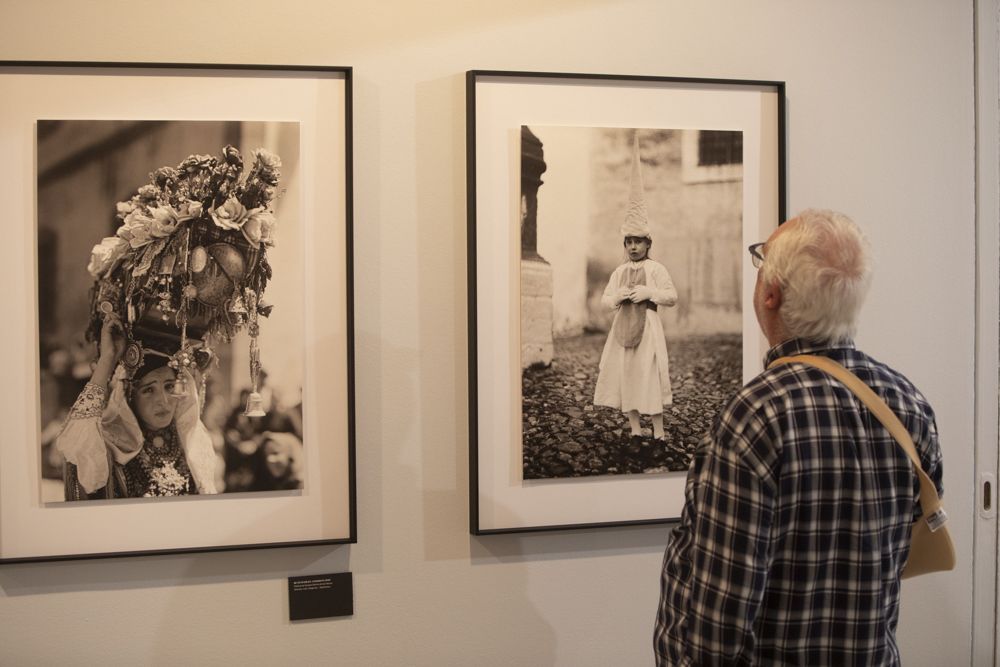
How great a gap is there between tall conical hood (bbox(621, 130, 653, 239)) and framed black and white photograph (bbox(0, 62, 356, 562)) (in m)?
0.56

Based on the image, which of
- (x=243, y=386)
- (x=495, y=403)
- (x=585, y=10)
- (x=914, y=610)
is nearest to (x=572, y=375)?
(x=495, y=403)

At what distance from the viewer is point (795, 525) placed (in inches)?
40.2

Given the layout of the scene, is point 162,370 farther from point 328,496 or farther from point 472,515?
point 472,515

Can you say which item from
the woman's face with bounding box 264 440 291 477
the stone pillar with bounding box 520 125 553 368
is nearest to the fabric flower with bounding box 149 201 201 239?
the woman's face with bounding box 264 440 291 477

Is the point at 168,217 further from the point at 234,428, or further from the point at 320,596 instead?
the point at 320,596

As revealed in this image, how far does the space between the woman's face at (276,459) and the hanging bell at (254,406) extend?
0.06 m

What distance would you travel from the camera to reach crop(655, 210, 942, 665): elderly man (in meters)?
0.99

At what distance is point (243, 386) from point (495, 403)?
0.48 meters

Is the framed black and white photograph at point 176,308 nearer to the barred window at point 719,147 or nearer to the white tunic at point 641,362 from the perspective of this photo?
the white tunic at point 641,362

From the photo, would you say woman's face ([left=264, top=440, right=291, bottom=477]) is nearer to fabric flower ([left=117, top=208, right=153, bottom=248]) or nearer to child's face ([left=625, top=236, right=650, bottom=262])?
fabric flower ([left=117, top=208, right=153, bottom=248])

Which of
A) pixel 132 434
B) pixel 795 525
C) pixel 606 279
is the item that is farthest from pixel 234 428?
pixel 795 525

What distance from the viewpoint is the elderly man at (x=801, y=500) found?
3.26 ft

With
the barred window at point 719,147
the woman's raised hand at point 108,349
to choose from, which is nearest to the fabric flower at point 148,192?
the woman's raised hand at point 108,349

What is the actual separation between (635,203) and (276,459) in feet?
2.86
